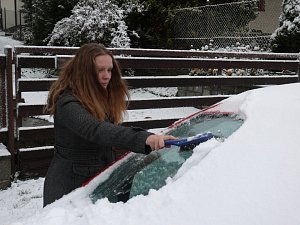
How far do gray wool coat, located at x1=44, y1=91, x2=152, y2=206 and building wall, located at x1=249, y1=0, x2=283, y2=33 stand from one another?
1117cm

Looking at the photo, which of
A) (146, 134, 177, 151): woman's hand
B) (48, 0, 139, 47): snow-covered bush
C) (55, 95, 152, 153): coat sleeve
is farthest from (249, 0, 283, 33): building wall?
(146, 134, 177, 151): woman's hand

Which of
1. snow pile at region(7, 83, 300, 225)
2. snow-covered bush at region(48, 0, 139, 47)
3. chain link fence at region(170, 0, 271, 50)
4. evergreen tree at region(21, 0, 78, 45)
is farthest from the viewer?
evergreen tree at region(21, 0, 78, 45)

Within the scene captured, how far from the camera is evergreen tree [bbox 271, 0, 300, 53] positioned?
9.50 meters

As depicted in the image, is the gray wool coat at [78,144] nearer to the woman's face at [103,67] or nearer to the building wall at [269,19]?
the woman's face at [103,67]

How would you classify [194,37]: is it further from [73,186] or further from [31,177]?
[73,186]

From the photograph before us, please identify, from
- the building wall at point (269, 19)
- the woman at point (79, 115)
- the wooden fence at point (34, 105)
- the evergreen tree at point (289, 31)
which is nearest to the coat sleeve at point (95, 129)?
the woman at point (79, 115)

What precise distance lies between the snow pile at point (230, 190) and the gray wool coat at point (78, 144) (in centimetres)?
44

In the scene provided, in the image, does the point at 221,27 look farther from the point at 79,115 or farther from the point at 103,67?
the point at 79,115

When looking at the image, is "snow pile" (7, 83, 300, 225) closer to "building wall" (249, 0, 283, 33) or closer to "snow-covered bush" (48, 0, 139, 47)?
"snow-covered bush" (48, 0, 139, 47)

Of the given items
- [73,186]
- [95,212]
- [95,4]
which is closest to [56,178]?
[73,186]

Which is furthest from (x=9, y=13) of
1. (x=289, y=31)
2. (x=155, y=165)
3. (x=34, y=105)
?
(x=155, y=165)

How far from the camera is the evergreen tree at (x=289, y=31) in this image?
950 centimetres

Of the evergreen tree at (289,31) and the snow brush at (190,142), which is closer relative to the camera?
the snow brush at (190,142)

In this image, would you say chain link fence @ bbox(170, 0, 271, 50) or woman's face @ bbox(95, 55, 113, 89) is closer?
woman's face @ bbox(95, 55, 113, 89)
